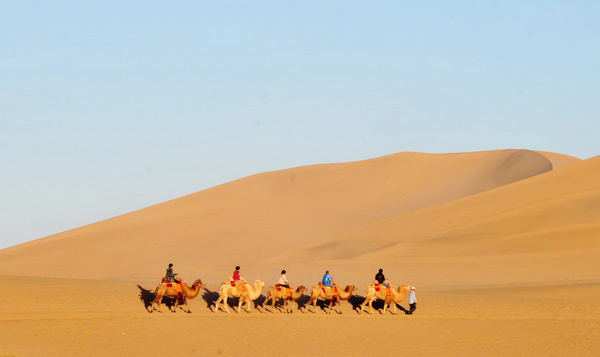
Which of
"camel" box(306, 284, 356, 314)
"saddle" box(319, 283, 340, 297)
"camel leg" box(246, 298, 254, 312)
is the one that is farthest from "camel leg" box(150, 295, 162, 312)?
"saddle" box(319, 283, 340, 297)

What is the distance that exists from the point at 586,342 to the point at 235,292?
413 inches

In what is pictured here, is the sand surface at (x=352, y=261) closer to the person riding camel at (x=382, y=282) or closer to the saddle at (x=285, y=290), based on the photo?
the person riding camel at (x=382, y=282)

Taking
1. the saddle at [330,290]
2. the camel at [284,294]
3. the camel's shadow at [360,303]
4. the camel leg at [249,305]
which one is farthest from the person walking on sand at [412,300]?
the camel leg at [249,305]

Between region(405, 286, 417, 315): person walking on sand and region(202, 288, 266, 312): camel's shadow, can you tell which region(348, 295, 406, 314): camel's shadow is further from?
region(202, 288, 266, 312): camel's shadow

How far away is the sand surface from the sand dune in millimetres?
246

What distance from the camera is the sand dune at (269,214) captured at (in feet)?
235

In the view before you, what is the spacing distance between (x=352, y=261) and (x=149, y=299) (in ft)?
58.4

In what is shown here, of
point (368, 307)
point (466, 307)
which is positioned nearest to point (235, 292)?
point (368, 307)

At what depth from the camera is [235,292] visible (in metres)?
31.5

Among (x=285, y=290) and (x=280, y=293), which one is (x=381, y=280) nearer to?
(x=285, y=290)

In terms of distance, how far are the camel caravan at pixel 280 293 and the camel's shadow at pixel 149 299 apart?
16cm

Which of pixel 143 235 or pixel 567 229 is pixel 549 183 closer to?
pixel 567 229

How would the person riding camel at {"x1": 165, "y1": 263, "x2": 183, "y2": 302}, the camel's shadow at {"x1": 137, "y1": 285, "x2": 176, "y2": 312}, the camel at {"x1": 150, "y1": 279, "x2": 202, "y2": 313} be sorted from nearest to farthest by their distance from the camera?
the camel at {"x1": 150, "y1": 279, "x2": 202, "y2": 313} < the person riding camel at {"x1": 165, "y1": 263, "x2": 183, "y2": 302} < the camel's shadow at {"x1": 137, "y1": 285, "x2": 176, "y2": 312}

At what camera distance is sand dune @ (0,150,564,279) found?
71.6 meters
